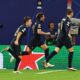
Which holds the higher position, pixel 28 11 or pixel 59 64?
pixel 28 11

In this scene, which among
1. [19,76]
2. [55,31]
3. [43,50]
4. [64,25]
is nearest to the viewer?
[19,76]

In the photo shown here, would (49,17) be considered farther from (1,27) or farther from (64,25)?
(64,25)

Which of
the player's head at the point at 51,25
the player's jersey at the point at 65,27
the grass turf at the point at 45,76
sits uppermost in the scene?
the player's jersey at the point at 65,27

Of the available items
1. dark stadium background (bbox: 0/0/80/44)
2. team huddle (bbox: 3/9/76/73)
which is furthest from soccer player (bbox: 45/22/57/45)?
team huddle (bbox: 3/9/76/73)

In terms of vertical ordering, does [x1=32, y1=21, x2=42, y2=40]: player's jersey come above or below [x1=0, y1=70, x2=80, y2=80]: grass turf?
above

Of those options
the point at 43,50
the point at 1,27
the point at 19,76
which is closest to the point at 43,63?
the point at 43,50

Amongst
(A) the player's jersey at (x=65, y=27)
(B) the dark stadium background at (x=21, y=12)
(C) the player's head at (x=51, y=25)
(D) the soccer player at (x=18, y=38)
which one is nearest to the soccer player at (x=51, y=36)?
(C) the player's head at (x=51, y=25)

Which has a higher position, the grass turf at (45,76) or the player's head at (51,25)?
the player's head at (51,25)

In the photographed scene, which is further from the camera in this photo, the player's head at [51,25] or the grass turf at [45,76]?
the player's head at [51,25]

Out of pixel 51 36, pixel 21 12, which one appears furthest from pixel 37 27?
pixel 21 12

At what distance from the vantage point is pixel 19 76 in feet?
48.6

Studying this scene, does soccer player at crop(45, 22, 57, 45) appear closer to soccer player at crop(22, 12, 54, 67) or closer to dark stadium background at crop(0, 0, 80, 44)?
dark stadium background at crop(0, 0, 80, 44)

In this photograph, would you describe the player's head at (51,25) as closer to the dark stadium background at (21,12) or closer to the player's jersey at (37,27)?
the dark stadium background at (21,12)

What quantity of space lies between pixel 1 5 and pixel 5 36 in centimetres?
125
